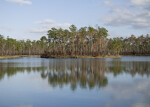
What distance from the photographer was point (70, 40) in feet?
345

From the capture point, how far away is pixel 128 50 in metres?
159

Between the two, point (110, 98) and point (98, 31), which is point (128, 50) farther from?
point (110, 98)

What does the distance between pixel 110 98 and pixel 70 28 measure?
3612 inches

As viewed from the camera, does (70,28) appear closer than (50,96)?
No

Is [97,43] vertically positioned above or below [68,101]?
above

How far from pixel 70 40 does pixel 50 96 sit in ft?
304

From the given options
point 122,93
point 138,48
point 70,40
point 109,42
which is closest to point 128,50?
point 138,48

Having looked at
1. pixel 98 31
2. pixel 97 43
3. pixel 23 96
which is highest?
pixel 98 31

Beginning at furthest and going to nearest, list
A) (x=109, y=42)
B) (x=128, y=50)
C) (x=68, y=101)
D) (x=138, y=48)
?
(x=128, y=50)
(x=138, y=48)
(x=109, y=42)
(x=68, y=101)

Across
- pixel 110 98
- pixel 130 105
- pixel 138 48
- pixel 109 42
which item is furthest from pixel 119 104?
pixel 138 48

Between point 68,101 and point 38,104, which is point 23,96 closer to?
point 38,104

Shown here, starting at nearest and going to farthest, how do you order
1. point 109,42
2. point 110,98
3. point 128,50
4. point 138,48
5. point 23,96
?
point 110,98 < point 23,96 < point 109,42 < point 138,48 < point 128,50

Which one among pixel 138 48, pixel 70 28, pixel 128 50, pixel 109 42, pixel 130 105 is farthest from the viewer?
pixel 128 50

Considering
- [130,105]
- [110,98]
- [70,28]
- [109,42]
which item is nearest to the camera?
[130,105]
